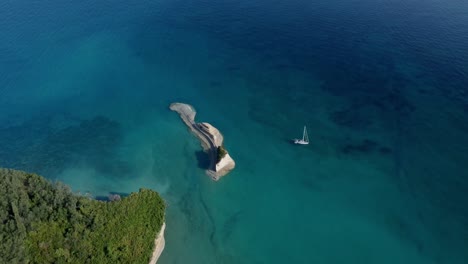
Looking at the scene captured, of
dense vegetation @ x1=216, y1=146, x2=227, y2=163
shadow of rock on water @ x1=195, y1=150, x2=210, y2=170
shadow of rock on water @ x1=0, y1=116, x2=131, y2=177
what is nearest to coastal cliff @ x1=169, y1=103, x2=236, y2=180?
dense vegetation @ x1=216, y1=146, x2=227, y2=163

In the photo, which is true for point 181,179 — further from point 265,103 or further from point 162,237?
point 265,103

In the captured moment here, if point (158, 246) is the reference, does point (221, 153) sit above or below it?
above

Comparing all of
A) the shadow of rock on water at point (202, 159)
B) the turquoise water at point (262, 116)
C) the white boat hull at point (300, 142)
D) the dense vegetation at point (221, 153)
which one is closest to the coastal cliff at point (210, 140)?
the dense vegetation at point (221, 153)

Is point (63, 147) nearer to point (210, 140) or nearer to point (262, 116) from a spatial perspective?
point (210, 140)

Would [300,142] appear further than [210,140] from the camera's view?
Yes

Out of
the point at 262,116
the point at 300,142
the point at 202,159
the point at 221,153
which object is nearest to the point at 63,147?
the point at 202,159

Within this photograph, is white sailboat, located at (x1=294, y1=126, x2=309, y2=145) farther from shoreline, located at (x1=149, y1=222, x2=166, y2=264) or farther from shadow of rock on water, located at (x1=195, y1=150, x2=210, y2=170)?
shoreline, located at (x1=149, y1=222, x2=166, y2=264)

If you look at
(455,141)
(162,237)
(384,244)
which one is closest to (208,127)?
(162,237)
